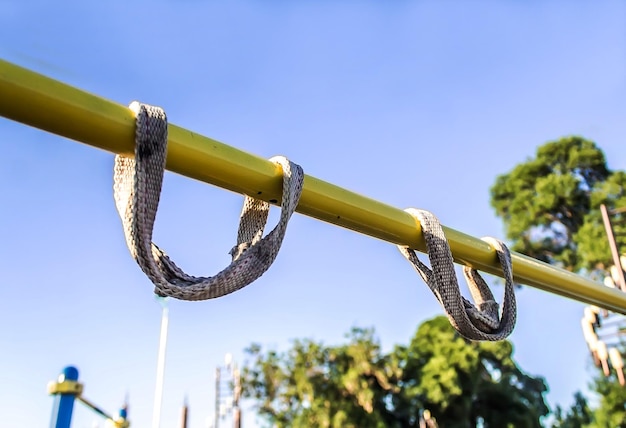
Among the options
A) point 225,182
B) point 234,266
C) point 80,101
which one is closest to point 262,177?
point 225,182

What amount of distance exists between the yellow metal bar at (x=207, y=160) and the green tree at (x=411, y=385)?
11595 millimetres

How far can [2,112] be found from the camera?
633mm

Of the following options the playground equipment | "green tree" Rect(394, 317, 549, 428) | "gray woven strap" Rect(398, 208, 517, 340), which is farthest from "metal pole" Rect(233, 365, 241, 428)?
"gray woven strap" Rect(398, 208, 517, 340)

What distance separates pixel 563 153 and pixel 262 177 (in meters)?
13.0

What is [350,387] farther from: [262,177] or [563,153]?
[262,177]

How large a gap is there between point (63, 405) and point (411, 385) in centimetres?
1068

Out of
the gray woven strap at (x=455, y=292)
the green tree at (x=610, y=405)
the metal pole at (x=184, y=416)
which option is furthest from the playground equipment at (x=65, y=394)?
the metal pole at (x=184, y=416)

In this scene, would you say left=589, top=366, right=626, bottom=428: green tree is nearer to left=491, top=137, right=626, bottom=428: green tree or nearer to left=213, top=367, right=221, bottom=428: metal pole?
left=491, top=137, right=626, bottom=428: green tree

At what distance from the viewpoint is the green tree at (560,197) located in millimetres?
11688

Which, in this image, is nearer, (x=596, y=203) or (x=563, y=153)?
(x=596, y=203)

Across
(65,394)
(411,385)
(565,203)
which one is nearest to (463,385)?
(411,385)

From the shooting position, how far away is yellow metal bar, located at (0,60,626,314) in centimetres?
65

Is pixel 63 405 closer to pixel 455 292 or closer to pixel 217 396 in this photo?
pixel 455 292

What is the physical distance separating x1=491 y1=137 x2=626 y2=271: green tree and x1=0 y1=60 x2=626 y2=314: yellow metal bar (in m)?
11.4
